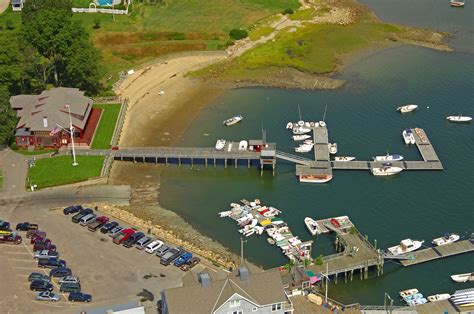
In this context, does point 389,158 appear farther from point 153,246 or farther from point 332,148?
point 153,246

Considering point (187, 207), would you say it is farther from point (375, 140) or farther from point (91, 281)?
point (375, 140)

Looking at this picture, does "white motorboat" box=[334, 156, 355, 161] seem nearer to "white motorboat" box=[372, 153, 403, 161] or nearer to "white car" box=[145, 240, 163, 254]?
"white motorboat" box=[372, 153, 403, 161]

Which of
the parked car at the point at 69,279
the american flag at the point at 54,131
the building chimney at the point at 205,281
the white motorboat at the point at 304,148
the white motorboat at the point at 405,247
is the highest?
the american flag at the point at 54,131

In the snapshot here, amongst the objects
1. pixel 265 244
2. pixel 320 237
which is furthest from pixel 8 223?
pixel 320 237

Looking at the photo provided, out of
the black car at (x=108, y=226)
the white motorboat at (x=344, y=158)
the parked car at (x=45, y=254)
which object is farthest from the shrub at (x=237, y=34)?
the parked car at (x=45, y=254)

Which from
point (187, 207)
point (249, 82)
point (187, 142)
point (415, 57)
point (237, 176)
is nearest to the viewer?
point (187, 207)

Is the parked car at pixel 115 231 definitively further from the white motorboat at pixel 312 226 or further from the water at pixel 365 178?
the white motorboat at pixel 312 226
